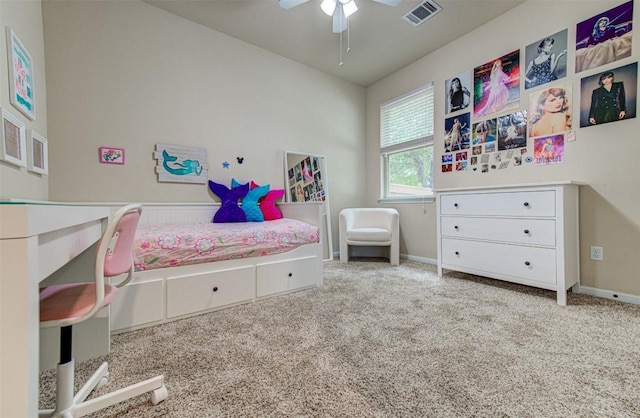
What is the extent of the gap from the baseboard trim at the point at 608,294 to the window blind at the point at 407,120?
202 cm

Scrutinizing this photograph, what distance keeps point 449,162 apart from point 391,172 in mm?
901

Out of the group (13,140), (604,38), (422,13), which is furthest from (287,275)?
(604,38)

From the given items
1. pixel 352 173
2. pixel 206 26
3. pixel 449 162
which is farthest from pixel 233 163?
pixel 449 162

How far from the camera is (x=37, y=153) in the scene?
182 centimetres

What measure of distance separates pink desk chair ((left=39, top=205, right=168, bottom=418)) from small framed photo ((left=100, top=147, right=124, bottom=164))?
162cm

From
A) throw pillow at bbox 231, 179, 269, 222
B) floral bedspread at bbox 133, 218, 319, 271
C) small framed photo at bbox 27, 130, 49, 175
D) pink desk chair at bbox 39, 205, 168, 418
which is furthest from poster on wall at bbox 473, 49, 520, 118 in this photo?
small framed photo at bbox 27, 130, 49, 175

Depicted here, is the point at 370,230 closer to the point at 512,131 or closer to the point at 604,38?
the point at 512,131

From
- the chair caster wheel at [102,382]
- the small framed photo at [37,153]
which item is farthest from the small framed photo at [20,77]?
the chair caster wheel at [102,382]

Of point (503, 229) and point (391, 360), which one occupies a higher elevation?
point (503, 229)

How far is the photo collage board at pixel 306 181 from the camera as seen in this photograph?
10.9ft

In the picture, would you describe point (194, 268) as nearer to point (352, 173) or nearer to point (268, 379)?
point (268, 379)

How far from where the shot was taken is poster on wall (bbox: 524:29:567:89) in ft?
7.28

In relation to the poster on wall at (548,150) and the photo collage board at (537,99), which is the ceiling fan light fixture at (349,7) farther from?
the poster on wall at (548,150)

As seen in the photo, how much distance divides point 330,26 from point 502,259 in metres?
2.74
